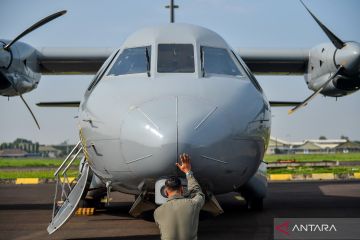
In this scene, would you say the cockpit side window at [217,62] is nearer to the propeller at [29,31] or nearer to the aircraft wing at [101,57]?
the propeller at [29,31]

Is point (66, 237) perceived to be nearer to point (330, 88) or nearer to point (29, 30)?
point (29, 30)

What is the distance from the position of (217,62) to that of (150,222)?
3.81 metres

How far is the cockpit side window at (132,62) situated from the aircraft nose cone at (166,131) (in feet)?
4.35

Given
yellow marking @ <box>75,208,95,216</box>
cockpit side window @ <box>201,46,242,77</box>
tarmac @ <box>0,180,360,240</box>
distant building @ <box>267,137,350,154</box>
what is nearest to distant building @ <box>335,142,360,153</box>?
distant building @ <box>267,137,350,154</box>

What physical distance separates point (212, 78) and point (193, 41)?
Result: 1.01 metres

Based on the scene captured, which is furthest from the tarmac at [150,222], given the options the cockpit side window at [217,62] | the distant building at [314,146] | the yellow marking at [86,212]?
the distant building at [314,146]

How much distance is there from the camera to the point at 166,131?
598 cm

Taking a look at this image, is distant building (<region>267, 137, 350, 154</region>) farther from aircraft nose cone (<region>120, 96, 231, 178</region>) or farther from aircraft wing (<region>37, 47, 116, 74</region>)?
aircraft nose cone (<region>120, 96, 231, 178</region>)

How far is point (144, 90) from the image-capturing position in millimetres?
6801

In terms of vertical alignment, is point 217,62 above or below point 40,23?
below

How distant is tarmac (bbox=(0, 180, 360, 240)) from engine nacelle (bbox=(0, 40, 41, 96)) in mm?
2911

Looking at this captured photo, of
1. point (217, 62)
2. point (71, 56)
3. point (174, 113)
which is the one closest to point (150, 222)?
point (217, 62)

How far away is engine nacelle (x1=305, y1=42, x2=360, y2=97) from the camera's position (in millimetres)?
12461

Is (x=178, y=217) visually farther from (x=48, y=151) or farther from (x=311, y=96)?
(x=48, y=151)
